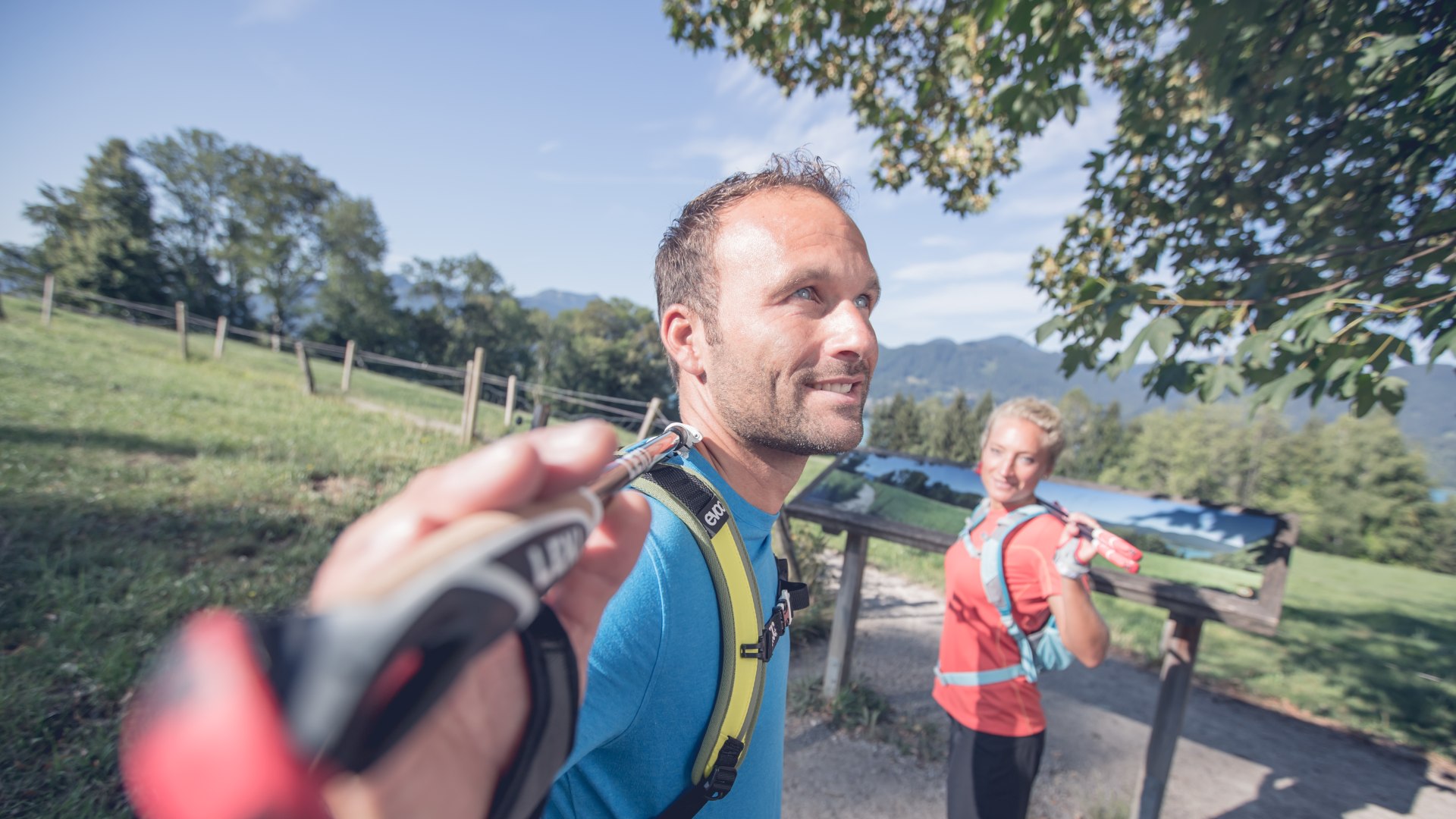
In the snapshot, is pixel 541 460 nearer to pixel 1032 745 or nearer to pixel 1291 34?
pixel 1032 745

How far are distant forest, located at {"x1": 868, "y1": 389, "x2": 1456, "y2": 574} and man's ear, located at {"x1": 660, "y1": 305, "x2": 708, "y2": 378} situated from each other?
2057 cm

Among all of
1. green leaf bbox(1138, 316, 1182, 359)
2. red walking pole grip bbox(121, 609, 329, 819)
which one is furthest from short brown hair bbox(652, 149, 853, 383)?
green leaf bbox(1138, 316, 1182, 359)

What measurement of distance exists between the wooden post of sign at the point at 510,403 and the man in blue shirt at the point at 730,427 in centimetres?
1125

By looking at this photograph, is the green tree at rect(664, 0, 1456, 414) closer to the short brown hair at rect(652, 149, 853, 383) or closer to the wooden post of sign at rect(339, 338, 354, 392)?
the short brown hair at rect(652, 149, 853, 383)

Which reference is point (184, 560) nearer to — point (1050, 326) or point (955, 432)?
point (1050, 326)

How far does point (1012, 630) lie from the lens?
2.82m

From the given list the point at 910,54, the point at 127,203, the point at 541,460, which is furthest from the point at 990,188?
the point at 127,203

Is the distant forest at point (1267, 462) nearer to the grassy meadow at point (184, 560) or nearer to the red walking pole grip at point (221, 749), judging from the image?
the grassy meadow at point (184, 560)

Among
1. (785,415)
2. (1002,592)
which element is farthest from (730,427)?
(1002,592)

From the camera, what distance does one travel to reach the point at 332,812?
41 cm

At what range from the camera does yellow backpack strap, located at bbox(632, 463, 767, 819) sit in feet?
3.89

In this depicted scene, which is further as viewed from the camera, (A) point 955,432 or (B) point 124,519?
(A) point 955,432

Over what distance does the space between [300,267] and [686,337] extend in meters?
65.4

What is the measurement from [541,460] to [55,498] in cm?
841
